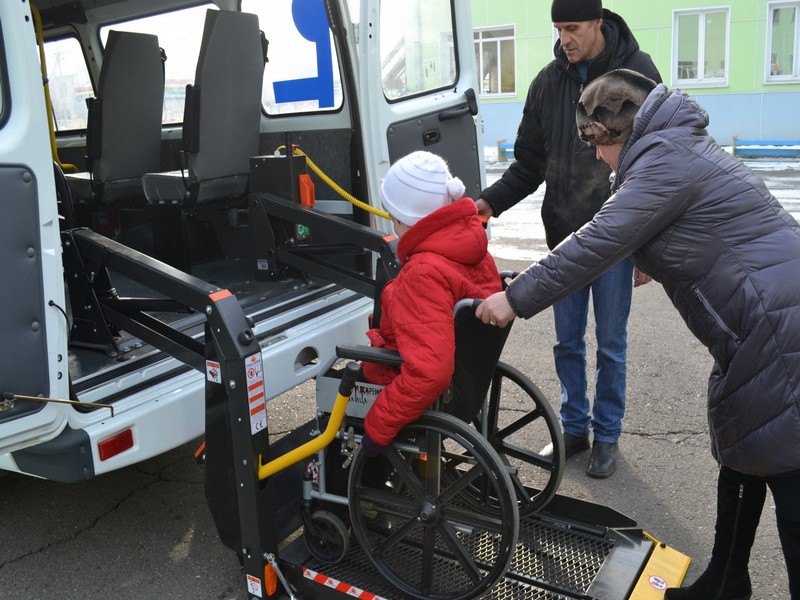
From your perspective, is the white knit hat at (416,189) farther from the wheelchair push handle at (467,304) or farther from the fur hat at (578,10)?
the fur hat at (578,10)

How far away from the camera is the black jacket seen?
3.31 meters

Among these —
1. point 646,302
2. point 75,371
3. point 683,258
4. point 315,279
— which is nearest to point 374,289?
point 315,279

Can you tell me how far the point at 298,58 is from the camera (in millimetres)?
4535

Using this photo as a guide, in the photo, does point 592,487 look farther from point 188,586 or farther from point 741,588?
point 188,586

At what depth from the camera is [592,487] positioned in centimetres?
349

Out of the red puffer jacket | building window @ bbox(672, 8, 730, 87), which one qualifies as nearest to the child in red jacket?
the red puffer jacket

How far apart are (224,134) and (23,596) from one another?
8.09ft

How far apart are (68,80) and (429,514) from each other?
511 cm

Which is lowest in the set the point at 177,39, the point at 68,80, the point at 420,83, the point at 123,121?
the point at 123,121

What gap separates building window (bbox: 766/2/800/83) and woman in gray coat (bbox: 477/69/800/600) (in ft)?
51.8

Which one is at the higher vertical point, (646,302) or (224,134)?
(224,134)

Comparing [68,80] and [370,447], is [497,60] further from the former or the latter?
[370,447]

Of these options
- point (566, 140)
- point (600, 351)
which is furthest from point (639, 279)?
point (566, 140)

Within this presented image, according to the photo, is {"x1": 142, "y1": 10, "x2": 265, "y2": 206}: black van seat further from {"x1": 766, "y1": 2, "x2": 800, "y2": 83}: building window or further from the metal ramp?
{"x1": 766, "y1": 2, "x2": 800, "y2": 83}: building window
